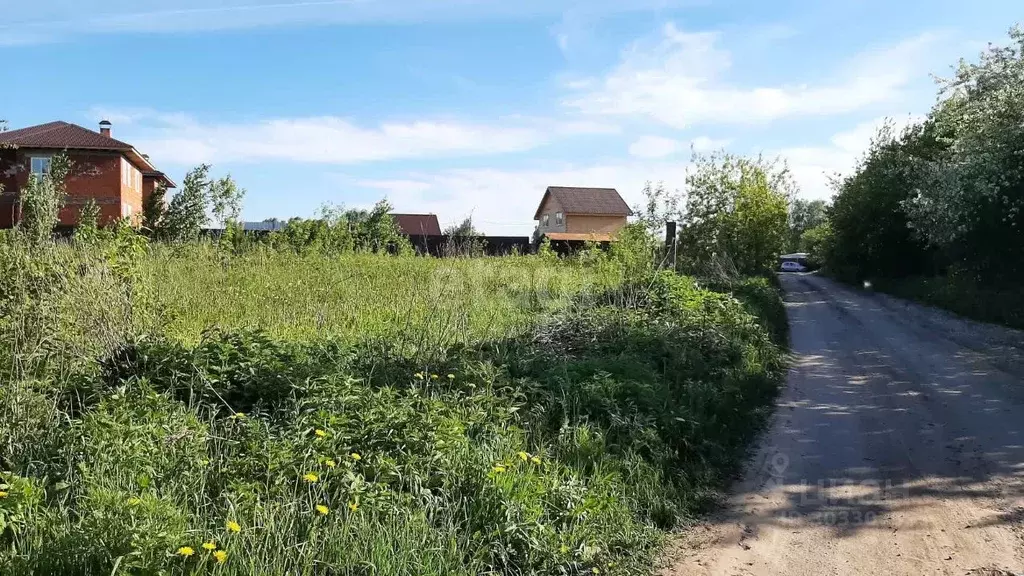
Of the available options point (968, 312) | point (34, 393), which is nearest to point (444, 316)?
point (34, 393)

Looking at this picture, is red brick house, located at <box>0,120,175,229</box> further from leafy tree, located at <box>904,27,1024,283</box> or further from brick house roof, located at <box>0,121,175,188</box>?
leafy tree, located at <box>904,27,1024,283</box>

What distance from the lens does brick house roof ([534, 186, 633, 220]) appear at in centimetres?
6994

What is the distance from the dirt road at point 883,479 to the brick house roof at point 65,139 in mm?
39536

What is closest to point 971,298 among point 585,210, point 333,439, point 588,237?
point 588,237

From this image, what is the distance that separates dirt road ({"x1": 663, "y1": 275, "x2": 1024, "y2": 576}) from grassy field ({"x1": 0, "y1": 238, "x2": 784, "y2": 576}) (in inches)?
18.3

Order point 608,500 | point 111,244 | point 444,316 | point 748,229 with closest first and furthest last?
point 608,500 → point 111,244 → point 444,316 → point 748,229

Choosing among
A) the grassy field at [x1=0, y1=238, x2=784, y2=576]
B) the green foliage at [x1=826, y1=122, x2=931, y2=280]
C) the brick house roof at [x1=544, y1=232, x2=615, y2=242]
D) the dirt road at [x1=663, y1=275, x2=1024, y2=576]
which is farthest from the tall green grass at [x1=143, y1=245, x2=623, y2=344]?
the green foliage at [x1=826, y1=122, x2=931, y2=280]

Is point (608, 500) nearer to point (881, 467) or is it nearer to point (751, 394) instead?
point (881, 467)

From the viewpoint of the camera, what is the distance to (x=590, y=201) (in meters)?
71.2

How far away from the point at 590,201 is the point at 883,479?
65.8 m

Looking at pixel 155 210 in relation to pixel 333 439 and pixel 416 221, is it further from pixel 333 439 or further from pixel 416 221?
pixel 416 221

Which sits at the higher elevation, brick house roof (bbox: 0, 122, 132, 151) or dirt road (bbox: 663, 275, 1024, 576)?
brick house roof (bbox: 0, 122, 132, 151)

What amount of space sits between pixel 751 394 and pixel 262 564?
686 centimetres

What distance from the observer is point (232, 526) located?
352 cm
